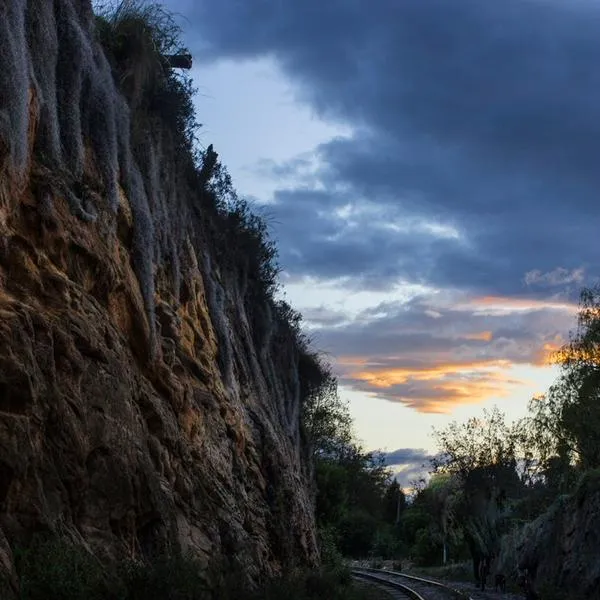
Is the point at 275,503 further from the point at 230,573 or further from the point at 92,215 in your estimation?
the point at 92,215

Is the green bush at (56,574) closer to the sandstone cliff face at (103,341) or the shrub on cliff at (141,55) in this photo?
the sandstone cliff face at (103,341)

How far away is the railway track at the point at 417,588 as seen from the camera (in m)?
31.1

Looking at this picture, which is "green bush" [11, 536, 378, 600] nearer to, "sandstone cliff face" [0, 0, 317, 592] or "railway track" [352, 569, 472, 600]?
"sandstone cliff face" [0, 0, 317, 592]

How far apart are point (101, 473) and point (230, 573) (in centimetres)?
347

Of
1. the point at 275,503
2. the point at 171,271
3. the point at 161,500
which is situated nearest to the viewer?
the point at 161,500

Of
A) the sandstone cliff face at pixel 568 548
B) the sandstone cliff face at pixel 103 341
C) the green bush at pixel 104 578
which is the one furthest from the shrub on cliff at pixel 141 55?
the sandstone cliff face at pixel 568 548

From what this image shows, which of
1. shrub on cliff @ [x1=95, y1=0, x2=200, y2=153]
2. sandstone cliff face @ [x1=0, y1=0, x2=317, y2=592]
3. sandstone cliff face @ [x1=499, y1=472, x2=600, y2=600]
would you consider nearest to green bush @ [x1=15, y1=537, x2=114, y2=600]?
sandstone cliff face @ [x1=0, y1=0, x2=317, y2=592]

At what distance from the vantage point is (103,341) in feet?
44.0

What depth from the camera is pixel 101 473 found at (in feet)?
40.5

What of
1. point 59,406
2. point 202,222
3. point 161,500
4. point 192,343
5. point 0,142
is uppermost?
point 202,222

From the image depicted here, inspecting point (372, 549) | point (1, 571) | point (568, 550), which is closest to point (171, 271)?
point (1, 571)

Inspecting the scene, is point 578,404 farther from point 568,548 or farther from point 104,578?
point 104,578

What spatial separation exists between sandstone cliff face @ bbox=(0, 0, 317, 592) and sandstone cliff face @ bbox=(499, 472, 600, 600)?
30.8ft

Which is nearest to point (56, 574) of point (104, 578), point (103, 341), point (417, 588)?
point (104, 578)
